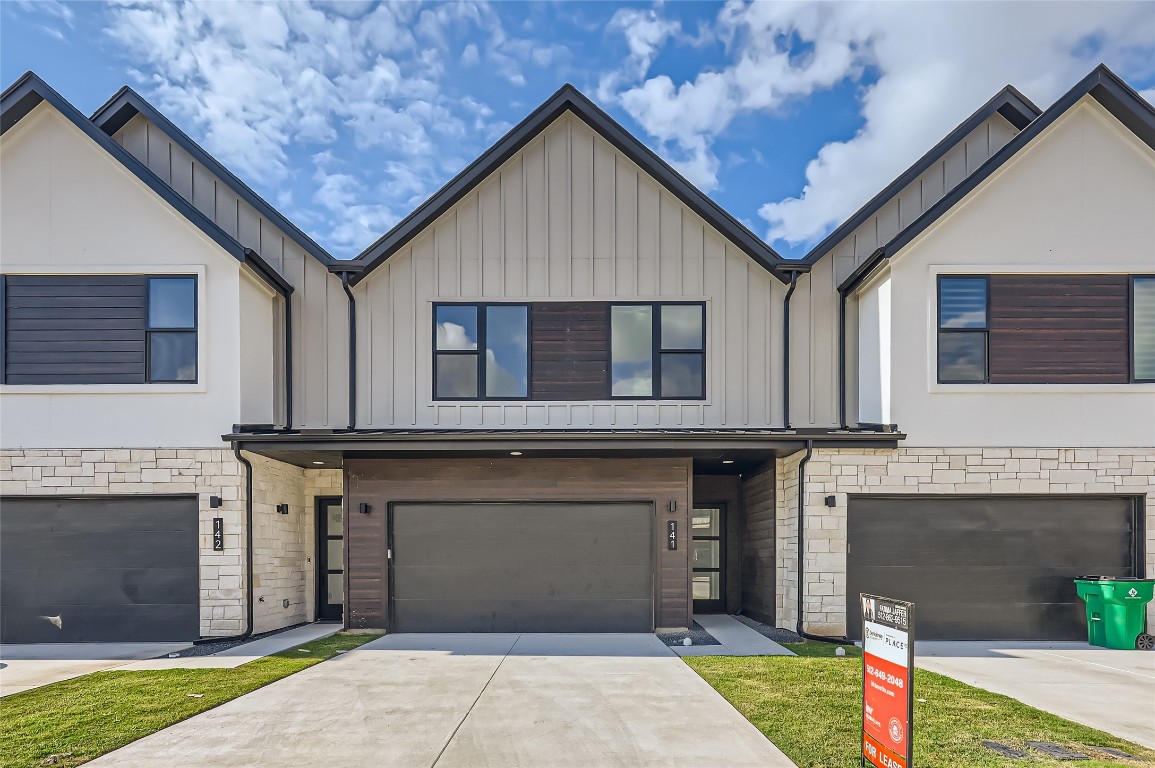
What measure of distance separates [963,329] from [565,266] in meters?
6.06

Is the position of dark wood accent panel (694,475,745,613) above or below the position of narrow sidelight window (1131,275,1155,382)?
below

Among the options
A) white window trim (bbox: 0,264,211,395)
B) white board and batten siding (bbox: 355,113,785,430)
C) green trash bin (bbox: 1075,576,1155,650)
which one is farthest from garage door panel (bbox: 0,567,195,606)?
green trash bin (bbox: 1075,576,1155,650)

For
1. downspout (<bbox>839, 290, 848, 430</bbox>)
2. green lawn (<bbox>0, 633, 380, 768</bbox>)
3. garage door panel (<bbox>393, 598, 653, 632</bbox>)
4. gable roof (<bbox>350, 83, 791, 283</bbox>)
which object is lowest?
garage door panel (<bbox>393, 598, 653, 632</bbox>)

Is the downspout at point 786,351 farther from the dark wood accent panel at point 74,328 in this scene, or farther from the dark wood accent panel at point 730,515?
the dark wood accent panel at point 74,328

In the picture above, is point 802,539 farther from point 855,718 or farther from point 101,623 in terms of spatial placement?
point 101,623

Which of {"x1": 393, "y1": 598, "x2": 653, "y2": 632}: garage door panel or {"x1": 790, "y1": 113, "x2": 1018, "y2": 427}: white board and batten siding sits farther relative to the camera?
{"x1": 790, "y1": 113, "x2": 1018, "y2": 427}: white board and batten siding

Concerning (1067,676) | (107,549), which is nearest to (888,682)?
(1067,676)

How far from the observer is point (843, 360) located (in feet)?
38.0

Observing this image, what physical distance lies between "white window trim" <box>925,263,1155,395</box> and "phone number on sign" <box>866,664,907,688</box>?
6.73 meters

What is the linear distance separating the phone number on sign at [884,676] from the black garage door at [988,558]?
5.95m

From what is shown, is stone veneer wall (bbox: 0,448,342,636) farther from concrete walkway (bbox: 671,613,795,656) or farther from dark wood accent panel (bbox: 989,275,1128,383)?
dark wood accent panel (bbox: 989,275,1128,383)

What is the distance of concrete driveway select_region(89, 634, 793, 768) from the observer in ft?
17.5

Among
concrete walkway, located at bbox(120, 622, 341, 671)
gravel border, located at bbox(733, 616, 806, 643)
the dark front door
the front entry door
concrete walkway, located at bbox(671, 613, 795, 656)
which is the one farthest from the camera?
the front entry door

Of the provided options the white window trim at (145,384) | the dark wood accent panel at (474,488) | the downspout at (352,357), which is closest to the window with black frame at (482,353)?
the dark wood accent panel at (474,488)
